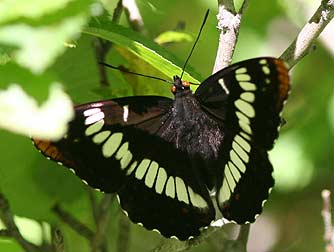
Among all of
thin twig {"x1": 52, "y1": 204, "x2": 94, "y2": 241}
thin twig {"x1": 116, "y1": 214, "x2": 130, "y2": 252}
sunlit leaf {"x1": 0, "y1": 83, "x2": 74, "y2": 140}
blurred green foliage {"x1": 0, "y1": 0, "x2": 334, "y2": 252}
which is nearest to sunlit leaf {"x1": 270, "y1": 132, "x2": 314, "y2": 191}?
blurred green foliage {"x1": 0, "y1": 0, "x2": 334, "y2": 252}

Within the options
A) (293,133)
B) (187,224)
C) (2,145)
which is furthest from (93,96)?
(293,133)

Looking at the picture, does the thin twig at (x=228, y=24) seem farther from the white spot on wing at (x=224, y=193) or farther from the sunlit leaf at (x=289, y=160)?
the sunlit leaf at (x=289, y=160)

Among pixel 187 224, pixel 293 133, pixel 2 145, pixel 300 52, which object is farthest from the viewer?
pixel 293 133

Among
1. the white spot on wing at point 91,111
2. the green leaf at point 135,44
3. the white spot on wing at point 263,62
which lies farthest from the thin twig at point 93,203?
the white spot on wing at point 263,62

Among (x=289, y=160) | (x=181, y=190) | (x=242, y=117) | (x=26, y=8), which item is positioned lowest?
(x=289, y=160)

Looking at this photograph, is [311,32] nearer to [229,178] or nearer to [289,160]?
[229,178]

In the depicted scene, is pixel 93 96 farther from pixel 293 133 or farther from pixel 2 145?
pixel 293 133

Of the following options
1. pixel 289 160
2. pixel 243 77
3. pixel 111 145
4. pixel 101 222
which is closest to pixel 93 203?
pixel 101 222
